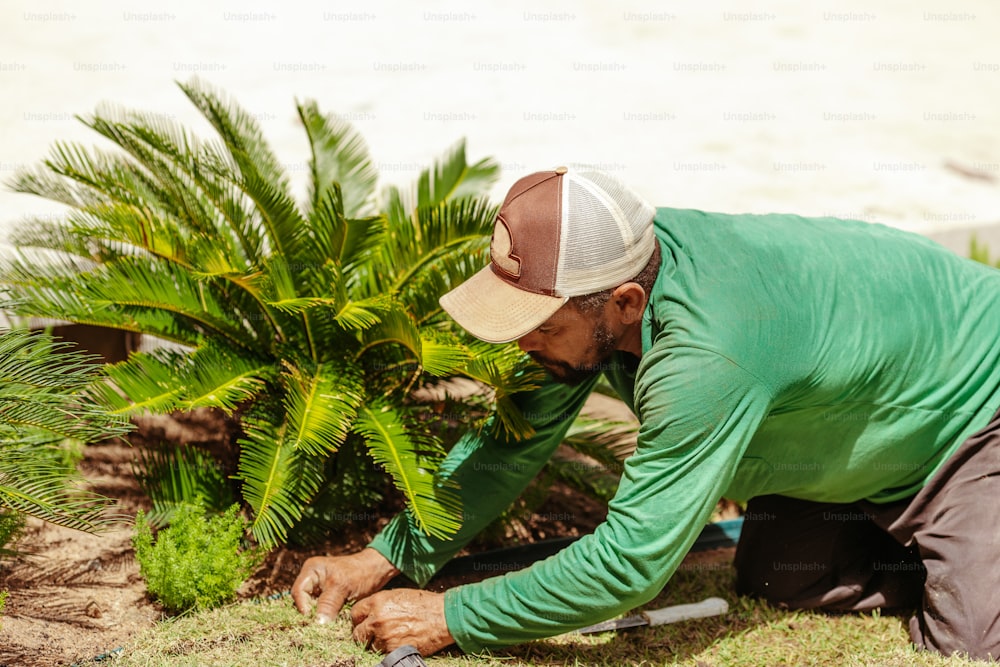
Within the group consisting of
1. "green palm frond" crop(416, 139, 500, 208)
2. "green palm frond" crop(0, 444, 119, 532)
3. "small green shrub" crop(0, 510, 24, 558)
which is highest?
"green palm frond" crop(416, 139, 500, 208)

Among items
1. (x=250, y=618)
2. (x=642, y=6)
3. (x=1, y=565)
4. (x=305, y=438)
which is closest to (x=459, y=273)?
(x=305, y=438)

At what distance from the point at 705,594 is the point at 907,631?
2.21ft

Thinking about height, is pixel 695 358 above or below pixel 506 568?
above

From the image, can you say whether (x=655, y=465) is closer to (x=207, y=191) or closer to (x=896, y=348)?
(x=896, y=348)

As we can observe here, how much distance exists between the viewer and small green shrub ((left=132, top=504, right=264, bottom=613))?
3.01 meters

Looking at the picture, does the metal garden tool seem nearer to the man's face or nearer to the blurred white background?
the man's face

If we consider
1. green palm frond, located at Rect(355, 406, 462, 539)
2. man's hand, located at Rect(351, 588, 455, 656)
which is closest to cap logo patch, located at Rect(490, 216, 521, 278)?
green palm frond, located at Rect(355, 406, 462, 539)

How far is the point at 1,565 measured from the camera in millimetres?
3242

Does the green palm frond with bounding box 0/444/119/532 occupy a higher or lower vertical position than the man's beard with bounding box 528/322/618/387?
lower

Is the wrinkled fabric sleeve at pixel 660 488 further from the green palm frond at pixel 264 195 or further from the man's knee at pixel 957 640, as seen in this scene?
the green palm frond at pixel 264 195

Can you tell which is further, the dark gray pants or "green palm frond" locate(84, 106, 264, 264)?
"green palm frond" locate(84, 106, 264, 264)

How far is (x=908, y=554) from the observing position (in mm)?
3422

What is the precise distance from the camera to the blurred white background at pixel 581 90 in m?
8.60

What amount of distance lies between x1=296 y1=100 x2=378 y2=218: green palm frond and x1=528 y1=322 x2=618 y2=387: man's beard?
157 cm
